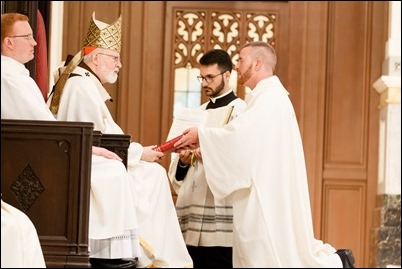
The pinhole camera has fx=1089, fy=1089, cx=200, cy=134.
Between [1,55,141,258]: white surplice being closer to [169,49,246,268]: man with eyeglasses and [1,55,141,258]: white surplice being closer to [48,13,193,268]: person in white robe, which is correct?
[48,13,193,268]: person in white robe

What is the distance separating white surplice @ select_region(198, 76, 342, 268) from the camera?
639 cm

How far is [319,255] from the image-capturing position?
661 cm

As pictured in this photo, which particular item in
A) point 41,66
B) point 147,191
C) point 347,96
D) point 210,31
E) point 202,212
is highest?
point 210,31

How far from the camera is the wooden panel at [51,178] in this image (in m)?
5.85

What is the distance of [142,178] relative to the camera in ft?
21.5

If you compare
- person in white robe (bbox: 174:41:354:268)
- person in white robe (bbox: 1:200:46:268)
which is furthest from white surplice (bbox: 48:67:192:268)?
person in white robe (bbox: 1:200:46:268)

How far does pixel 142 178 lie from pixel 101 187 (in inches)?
19.6

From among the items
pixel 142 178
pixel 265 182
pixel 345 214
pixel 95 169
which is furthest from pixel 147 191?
pixel 345 214

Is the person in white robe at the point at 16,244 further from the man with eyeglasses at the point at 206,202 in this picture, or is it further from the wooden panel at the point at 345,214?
the wooden panel at the point at 345,214

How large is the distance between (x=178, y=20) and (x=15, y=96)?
555 centimetres

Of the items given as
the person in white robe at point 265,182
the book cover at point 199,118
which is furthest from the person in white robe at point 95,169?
the book cover at point 199,118

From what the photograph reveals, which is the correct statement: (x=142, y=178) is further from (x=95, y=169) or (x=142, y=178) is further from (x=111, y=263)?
(x=111, y=263)

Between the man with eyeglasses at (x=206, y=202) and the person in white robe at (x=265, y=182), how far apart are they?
0.43 meters

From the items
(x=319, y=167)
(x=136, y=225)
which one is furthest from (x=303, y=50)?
(x=136, y=225)
